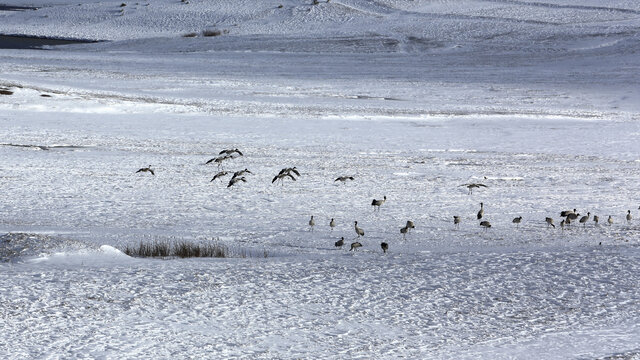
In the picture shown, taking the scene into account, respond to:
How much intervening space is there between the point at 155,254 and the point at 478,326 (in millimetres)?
4229

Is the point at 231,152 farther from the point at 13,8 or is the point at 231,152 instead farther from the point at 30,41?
the point at 13,8

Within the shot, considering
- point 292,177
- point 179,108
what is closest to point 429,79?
point 179,108

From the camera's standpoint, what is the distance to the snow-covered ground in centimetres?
854

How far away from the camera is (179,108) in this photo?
28953mm

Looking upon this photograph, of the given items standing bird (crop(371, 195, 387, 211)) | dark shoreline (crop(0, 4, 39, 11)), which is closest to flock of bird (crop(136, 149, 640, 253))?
standing bird (crop(371, 195, 387, 211))

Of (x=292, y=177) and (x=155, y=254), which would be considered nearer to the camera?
(x=155, y=254)

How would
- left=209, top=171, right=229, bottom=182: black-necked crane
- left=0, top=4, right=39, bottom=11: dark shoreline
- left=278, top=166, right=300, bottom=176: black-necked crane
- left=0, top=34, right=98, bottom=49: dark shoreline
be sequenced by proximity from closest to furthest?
left=278, top=166, right=300, bottom=176: black-necked crane, left=209, top=171, right=229, bottom=182: black-necked crane, left=0, top=34, right=98, bottom=49: dark shoreline, left=0, top=4, right=39, bottom=11: dark shoreline

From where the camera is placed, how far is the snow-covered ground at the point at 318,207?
336 inches

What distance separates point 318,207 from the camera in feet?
51.8

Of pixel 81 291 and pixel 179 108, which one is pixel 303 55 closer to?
pixel 179 108

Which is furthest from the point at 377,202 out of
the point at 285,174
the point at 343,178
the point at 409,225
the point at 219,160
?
the point at 219,160

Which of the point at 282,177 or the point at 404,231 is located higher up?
the point at 282,177

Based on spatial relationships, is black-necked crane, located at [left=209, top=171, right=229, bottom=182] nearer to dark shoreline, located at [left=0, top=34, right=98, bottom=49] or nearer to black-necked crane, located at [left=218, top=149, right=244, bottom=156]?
black-necked crane, located at [left=218, top=149, right=244, bottom=156]

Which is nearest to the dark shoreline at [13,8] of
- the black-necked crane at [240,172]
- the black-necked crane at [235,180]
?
the black-necked crane at [240,172]
